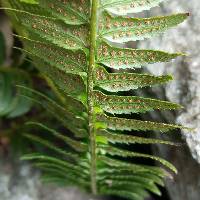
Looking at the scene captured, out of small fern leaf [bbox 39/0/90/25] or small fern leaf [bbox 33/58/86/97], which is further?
small fern leaf [bbox 33/58/86/97]

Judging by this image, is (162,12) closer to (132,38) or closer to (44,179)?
(132,38)

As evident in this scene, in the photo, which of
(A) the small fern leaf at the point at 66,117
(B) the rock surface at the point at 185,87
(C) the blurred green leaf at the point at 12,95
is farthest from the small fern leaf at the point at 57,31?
(C) the blurred green leaf at the point at 12,95

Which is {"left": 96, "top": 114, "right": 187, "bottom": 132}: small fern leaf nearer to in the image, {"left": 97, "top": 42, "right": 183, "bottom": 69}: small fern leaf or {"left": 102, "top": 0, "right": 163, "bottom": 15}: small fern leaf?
{"left": 97, "top": 42, "right": 183, "bottom": 69}: small fern leaf

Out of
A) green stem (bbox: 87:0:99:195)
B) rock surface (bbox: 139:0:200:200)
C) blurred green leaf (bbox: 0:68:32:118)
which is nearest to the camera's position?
green stem (bbox: 87:0:99:195)

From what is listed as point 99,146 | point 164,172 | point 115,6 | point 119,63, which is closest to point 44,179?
point 99,146

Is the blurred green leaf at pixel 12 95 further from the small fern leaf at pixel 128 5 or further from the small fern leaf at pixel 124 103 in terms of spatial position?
the small fern leaf at pixel 128 5

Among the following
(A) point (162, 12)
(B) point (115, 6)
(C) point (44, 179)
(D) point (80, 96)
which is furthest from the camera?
(C) point (44, 179)

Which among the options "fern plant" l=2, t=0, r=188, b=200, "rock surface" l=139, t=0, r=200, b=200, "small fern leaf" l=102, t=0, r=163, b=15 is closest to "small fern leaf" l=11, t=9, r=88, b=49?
"fern plant" l=2, t=0, r=188, b=200
